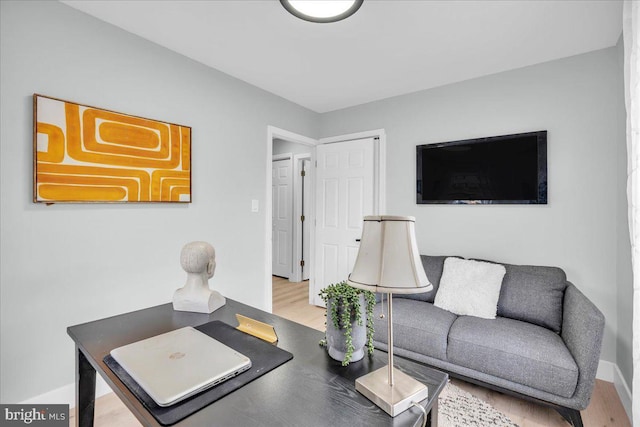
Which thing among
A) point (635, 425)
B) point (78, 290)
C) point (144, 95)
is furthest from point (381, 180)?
point (78, 290)

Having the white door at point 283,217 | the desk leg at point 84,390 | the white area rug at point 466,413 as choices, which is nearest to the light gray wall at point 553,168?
the white area rug at point 466,413

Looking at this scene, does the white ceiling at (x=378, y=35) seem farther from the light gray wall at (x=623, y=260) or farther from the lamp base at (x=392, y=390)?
the lamp base at (x=392, y=390)

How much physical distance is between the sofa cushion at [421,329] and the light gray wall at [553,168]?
2.78 ft

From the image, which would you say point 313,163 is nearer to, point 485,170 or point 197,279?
point 485,170

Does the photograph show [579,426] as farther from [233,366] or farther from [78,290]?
[78,290]

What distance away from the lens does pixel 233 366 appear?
95 centimetres

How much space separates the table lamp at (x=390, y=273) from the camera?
0.85 metres

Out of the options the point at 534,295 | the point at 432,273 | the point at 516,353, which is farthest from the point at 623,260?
the point at 432,273

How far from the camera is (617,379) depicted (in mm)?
2162

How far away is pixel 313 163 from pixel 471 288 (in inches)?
92.6

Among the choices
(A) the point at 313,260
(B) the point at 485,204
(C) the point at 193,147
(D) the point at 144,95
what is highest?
(D) the point at 144,95

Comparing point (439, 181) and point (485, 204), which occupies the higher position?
point (439, 181)

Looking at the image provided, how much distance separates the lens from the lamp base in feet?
2.68

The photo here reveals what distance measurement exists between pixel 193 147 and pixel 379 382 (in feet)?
7.50
